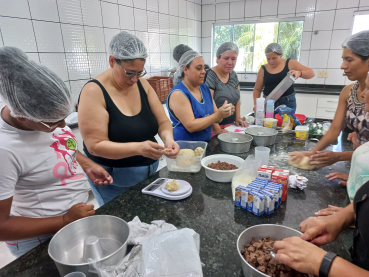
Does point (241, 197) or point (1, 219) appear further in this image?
point (241, 197)

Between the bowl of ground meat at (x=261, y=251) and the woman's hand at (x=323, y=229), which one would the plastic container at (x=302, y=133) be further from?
the bowl of ground meat at (x=261, y=251)

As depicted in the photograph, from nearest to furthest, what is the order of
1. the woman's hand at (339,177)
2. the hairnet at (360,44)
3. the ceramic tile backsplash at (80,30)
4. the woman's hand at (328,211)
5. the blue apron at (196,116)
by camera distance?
the woman's hand at (328,211)
the woman's hand at (339,177)
the hairnet at (360,44)
the blue apron at (196,116)
the ceramic tile backsplash at (80,30)

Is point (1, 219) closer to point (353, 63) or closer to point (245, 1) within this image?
point (353, 63)

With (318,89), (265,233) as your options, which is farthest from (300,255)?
(318,89)

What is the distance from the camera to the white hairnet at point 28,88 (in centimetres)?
78

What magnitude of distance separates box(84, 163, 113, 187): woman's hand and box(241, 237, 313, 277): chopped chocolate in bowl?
0.77 meters

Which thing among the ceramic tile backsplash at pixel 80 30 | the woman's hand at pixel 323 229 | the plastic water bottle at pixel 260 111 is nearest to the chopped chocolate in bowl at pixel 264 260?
the woman's hand at pixel 323 229

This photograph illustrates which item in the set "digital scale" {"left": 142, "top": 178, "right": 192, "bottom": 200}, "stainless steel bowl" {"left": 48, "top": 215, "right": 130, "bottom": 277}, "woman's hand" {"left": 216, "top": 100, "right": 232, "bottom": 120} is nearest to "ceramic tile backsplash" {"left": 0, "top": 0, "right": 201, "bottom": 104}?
"woman's hand" {"left": 216, "top": 100, "right": 232, "bottom": 120}

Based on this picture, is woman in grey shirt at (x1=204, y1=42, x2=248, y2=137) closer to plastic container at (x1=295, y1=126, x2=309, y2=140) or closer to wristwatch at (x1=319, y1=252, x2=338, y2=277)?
plastic container at (x1=295, y1=126, x2=309, y2=140)

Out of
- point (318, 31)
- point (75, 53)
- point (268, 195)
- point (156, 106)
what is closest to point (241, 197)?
point (268, 195)

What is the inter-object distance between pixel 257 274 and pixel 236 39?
462cm

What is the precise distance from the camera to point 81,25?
2439mm

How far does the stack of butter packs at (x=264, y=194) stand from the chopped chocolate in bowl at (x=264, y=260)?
20 cm

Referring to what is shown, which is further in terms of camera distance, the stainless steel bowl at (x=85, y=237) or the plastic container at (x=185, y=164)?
the plastic container at (x=185, y=164)
